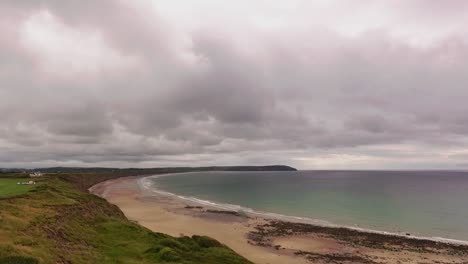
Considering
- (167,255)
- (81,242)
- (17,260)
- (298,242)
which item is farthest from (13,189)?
(298,242)

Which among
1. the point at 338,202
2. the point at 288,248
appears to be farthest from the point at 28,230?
the point at 338,202

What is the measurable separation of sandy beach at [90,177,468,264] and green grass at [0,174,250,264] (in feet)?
42.3

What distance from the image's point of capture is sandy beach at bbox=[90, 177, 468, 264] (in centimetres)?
4472

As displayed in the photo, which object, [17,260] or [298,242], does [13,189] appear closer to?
[17,260]

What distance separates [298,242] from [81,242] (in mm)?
33081

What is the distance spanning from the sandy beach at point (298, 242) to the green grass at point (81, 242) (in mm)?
12882

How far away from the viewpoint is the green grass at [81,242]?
75.1 feet

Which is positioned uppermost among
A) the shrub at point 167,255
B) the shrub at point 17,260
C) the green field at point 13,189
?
the green field at point 13,189

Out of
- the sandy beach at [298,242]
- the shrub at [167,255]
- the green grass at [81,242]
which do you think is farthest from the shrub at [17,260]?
the sandy beach at [298,242]

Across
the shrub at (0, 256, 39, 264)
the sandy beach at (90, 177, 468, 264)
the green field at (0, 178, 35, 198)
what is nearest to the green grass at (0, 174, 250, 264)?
the shrub at (0, 256, 39, 264)

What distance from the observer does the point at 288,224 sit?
2665 inches

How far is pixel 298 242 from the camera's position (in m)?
52.6

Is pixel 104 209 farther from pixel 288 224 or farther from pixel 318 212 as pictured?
pixel 318 212

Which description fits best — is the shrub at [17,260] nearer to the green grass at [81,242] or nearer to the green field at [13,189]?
the green grass at [81,242]
